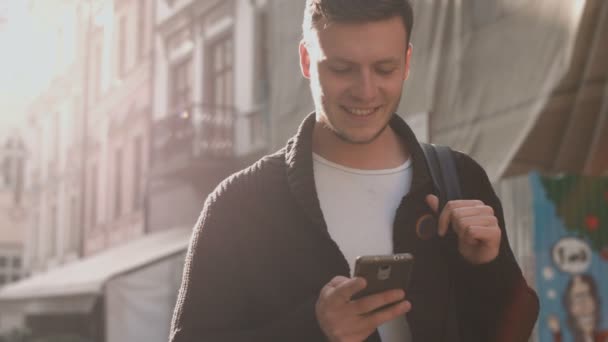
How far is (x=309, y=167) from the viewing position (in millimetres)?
2148

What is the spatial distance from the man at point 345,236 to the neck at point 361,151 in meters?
0.02

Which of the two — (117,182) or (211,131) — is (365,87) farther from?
(117,182)

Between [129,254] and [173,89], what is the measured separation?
3.28 metres

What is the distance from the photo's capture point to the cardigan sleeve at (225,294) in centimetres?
199

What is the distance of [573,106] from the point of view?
628cm

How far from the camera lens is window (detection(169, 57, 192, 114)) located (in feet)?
51.5

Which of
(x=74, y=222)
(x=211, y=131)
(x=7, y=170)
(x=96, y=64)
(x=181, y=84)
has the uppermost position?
(x=96, y=64)

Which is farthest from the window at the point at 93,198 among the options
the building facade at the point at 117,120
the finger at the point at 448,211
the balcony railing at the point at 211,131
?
the finger at the point at 448,211

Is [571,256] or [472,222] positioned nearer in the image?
[472,222]

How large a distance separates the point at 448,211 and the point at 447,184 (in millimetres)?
175

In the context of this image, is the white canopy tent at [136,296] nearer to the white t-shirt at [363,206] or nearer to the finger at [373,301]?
the white t-shirt at [363,206]

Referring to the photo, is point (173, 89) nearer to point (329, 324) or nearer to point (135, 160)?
point (135, 160)

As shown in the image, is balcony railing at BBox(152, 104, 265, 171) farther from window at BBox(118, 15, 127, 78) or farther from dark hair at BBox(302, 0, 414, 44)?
dark hair at BBox(302, 0, 414, 44)

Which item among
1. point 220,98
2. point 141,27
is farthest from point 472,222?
point 141,27
